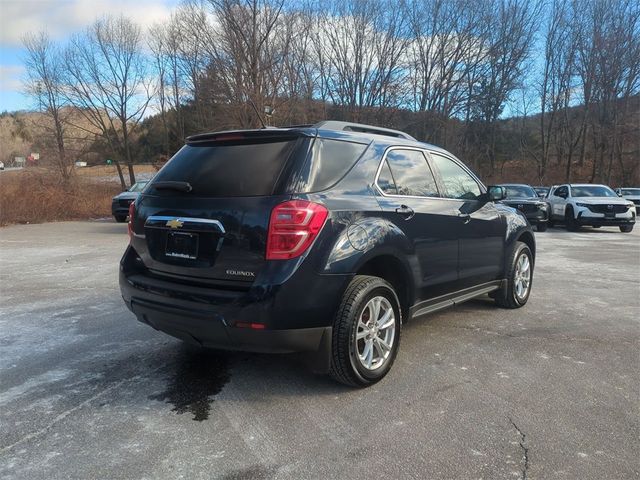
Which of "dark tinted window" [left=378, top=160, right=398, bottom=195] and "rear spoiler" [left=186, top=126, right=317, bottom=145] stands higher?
"rear spoiler" [left=186, top=126, right=317, bottom=145]

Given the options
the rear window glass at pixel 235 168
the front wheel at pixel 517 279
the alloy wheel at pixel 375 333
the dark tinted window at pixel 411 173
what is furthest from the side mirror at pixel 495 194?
the rear window glass at pixel 235 168

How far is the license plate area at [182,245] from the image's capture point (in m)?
3.45

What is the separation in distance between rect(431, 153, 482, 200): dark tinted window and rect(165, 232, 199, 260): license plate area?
2473 mm

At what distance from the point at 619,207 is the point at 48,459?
1841 cm

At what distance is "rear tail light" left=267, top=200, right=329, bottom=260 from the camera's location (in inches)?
125

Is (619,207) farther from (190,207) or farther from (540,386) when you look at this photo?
(190,207)

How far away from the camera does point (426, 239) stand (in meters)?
4.25

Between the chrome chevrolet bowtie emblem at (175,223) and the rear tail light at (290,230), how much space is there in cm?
73

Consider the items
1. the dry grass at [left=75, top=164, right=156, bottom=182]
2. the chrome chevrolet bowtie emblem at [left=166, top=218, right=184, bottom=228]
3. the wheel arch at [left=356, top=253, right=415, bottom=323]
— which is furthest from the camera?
the dry grass at [left=75, top=164, right=156, bottom=182]

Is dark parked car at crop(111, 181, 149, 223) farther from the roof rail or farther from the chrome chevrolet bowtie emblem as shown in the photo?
the chrome chevrolet bowtie emblem

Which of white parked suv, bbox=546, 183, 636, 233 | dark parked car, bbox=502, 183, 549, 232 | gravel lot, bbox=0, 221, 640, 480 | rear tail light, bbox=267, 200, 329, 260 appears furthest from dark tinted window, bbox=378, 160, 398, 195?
white parked suv, bbox=546, 183, 636, 233

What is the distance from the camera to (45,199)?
1986 centimetres

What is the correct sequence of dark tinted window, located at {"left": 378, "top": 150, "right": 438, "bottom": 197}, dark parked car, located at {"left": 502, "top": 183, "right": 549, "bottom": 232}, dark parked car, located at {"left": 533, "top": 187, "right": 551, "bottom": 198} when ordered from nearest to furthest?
dark tinted window, located at {"left": 378, "top": 150, "right": 438, "bottom": 197} < dark parked car, located at {"left": 502, "top": 183, "right": 549, "bottom": 232} < dark parked car, located at {"left": 533, "top": 187, "right": 551, "bottom": 198}

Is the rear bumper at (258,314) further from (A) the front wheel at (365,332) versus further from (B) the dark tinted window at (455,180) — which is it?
(B) the dark tinted window at (455,180)
